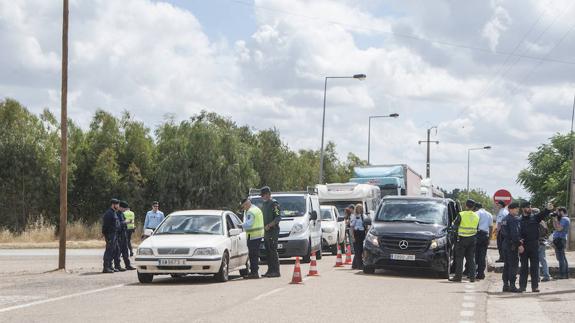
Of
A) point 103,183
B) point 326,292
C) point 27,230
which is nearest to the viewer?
point 326,292

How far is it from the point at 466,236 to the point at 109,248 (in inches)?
309

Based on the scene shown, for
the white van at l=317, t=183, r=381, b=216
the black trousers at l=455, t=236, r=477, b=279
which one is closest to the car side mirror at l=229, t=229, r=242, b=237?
the black trousers at l=455, t=236, r=477, b=279

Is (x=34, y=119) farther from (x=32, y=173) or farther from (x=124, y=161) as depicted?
(x=124, y=161)

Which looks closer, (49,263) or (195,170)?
(49,263)

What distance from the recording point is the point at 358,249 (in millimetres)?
23250

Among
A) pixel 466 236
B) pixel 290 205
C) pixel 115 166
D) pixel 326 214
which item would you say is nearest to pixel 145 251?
pixel 466 236

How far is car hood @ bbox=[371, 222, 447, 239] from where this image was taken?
2034 centimetres

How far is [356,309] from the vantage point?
13094mm

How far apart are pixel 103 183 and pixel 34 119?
561cm

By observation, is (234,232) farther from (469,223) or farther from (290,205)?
(290,205)

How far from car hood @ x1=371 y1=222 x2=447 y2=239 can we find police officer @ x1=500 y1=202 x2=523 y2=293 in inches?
120

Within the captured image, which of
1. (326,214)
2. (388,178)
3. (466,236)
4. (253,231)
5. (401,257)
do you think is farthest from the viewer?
(388,178)

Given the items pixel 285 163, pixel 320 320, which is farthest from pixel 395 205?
pixel 285 163

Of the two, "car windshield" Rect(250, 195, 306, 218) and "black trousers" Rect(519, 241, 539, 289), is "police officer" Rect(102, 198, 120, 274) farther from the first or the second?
"black trousers" Rect(519, 241, 539, 289)
